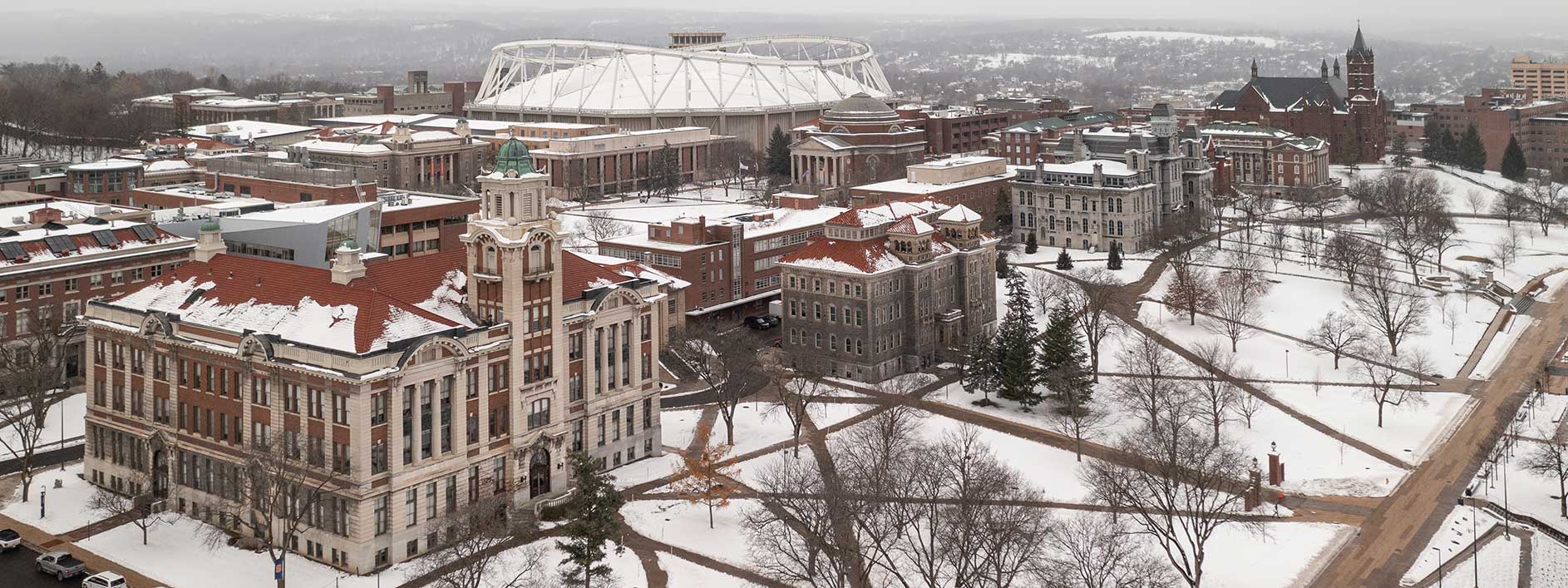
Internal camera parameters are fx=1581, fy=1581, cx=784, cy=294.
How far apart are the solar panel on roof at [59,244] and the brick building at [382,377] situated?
18.3m

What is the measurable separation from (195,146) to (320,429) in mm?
94064

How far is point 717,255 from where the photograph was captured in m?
93.2

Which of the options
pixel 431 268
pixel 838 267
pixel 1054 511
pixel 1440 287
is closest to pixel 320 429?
pixel 431 268

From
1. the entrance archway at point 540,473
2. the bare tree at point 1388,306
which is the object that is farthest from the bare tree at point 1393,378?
the entrance archway at point 540,473

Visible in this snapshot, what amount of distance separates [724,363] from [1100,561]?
2528cm

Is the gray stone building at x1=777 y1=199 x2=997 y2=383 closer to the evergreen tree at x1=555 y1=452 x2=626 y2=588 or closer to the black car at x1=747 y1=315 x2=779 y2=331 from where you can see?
the black car at x1=747 y1=315 x2=779 y2=331

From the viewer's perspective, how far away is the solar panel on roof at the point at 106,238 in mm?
79500

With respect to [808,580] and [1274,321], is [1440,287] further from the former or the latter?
[808,580]

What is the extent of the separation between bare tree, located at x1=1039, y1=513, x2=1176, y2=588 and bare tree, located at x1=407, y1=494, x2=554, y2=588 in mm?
16575

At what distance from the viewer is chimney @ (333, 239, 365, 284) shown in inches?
2219

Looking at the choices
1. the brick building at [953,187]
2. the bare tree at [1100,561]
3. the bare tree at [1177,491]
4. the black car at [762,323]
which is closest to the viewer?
the bare tree at [1100,561]

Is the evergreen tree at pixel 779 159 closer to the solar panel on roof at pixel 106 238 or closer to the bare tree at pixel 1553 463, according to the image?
the solar panel on roof at pixel 106 238

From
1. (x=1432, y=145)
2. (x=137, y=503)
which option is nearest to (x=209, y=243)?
(x=137, y=503)

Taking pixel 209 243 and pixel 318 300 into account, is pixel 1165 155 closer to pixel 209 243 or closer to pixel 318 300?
pixel 209 243
